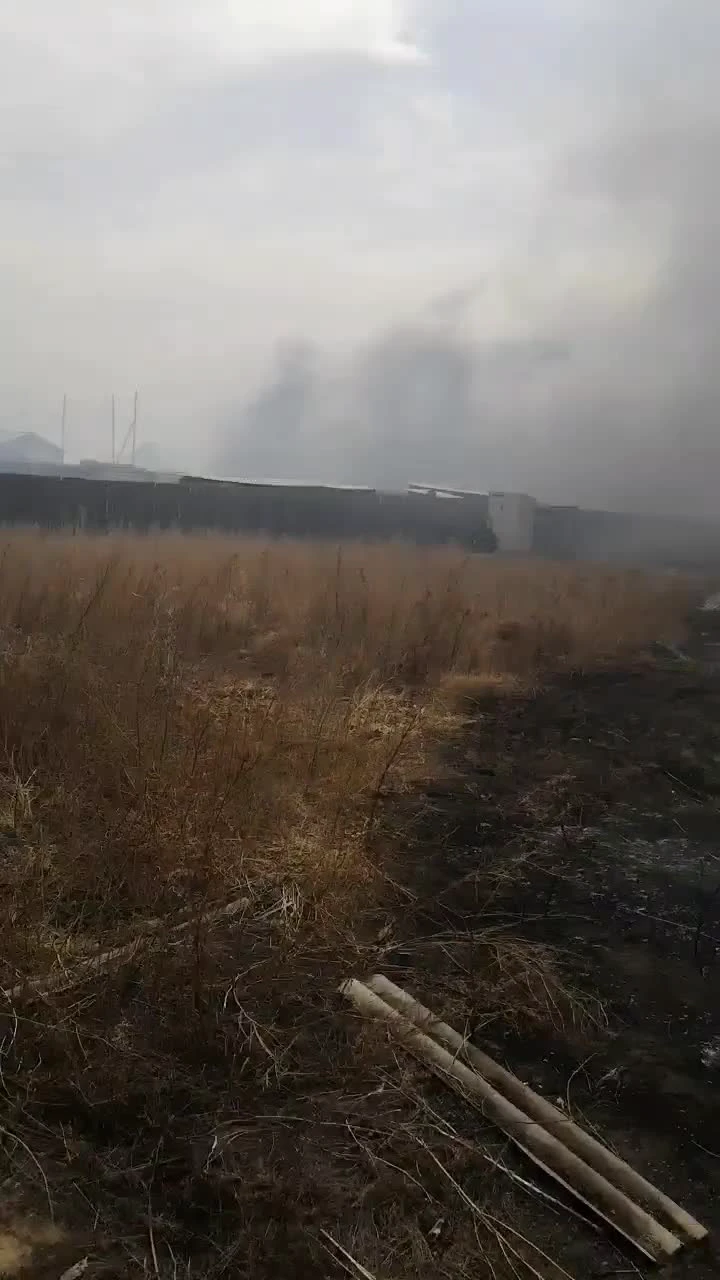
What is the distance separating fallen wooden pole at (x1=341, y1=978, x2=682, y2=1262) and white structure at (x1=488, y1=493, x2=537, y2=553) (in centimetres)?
2906

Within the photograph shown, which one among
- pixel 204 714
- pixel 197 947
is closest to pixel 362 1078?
pixel 197 947

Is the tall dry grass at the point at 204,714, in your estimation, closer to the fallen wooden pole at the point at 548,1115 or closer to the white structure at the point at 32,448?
the fallen wooden pole at the point at 548,1115

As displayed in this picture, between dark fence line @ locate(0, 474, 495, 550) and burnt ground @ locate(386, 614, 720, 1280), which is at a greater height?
dark fence line @ locate(0, 474, 495, 550)

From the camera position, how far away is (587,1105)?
2625 millimetres

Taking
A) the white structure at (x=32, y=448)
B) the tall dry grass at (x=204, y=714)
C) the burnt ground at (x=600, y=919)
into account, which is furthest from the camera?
the white structure at (x=32, y=448)

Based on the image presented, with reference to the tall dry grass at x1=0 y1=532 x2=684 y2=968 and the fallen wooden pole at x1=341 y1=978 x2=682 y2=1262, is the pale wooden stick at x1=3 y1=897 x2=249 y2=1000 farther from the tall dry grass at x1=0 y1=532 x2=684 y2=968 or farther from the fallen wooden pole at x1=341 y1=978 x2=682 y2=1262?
the fallen wooden pole at x1=341 y1=978 x2=682 y2=1262

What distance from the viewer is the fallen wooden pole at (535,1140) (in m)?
2.10

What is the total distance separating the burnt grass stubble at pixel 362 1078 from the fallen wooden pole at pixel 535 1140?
5 centimetres

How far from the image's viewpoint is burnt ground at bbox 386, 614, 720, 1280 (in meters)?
2.54

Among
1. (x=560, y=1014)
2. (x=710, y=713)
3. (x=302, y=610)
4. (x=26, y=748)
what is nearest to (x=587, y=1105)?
(x=560, y=1014)

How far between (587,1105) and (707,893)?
6.32 feet

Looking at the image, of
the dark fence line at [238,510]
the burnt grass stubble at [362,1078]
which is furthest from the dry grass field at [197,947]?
the dark fence line at [238,510]

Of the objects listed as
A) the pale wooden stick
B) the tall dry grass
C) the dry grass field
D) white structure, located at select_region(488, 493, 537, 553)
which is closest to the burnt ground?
the dry grass field

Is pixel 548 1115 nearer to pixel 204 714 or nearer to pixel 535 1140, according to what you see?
pixel 535 1140
